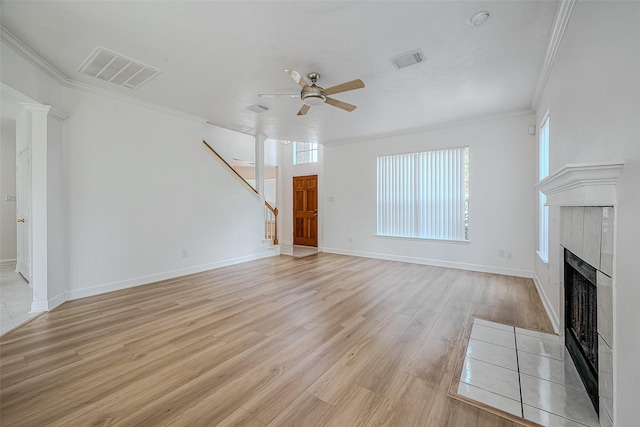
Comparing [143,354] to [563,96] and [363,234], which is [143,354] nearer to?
[563,96]

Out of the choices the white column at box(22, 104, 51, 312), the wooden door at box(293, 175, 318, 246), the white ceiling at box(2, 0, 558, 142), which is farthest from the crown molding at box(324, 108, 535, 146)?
the white column at box(22, 104, 51, 312)

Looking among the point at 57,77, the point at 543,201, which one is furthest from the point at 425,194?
the point at 57,77

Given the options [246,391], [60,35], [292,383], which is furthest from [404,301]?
[60,35]

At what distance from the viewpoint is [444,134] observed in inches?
207

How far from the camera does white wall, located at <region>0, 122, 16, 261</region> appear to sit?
5.36 m

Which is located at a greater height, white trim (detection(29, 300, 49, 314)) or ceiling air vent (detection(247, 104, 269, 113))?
ceiling air vent (detection(247, 104, 269, 113))

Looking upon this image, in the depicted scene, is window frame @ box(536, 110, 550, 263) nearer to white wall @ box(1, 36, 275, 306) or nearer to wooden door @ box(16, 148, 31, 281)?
white wall @ box(1, 36, 275, 306)

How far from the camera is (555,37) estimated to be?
7.93ft

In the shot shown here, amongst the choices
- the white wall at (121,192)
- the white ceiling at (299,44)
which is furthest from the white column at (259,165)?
the white ceiling at (299,44)

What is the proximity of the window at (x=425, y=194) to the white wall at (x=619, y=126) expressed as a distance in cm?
327

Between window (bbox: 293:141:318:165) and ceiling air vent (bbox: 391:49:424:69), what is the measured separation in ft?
15.4

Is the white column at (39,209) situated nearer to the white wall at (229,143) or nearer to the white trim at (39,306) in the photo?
the white trim at (39,306)

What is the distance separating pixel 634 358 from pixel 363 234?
5.36 metres

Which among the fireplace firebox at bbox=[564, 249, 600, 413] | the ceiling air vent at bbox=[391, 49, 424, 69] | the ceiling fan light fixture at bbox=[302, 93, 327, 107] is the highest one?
the ceiling air vent at bbox=[391, 49, 424, 69]
